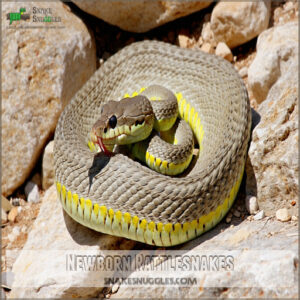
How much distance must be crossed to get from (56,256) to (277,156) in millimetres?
2466

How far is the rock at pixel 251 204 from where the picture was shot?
4488mm

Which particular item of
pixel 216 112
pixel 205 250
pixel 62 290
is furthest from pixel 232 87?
pixel 62 290

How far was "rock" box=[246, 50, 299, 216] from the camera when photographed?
13.9 ft

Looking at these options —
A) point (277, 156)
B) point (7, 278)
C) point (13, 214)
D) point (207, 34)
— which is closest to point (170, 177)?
point (277, 156)

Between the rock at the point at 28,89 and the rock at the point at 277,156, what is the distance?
2797mm

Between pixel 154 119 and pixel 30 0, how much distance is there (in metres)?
2.84

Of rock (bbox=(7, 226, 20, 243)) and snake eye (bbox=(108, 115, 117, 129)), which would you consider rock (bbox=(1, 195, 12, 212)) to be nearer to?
rock (bbox=(7, 226, 20, 243))

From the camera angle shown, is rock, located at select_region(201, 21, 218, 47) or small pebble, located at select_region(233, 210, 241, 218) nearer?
small pebble, located at select_region(233, 210, 241, 218)

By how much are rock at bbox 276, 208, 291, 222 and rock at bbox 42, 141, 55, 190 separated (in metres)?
3.08

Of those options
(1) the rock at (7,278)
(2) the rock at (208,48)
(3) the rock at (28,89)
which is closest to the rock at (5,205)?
(3) the rock at (28,89)

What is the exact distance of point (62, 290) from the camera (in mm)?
4352

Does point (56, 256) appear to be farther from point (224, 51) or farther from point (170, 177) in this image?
point (224, 51)

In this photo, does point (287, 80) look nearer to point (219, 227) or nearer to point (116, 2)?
point (219, 227)

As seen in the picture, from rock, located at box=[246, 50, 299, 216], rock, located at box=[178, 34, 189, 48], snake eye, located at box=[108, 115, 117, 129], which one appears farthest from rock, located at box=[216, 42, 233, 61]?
snake eye, located at box=[108, 115, 117, 129]
